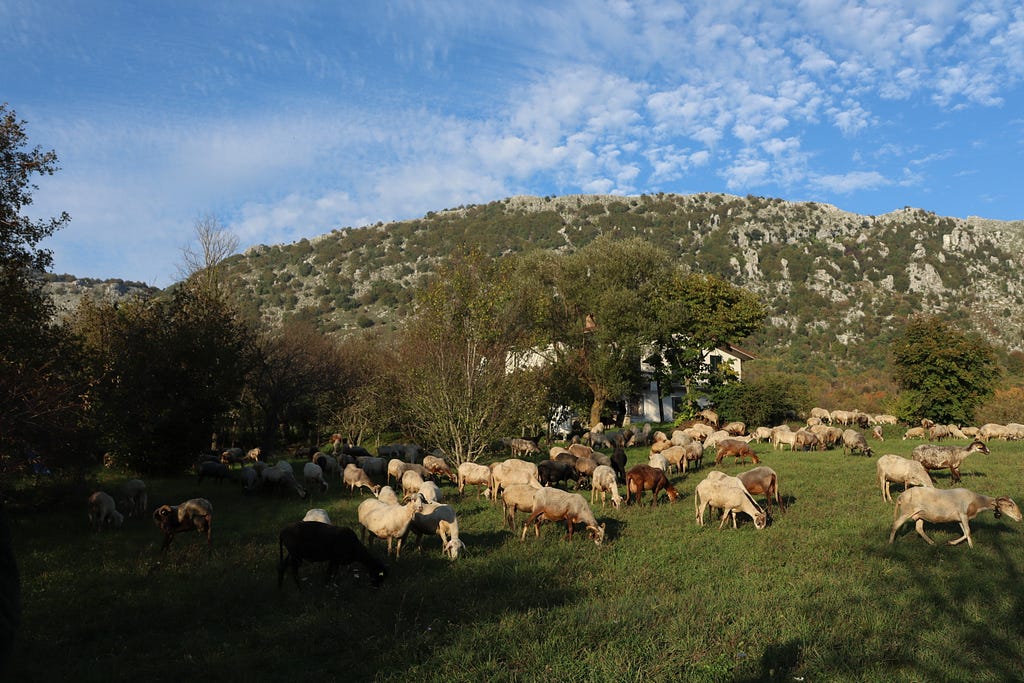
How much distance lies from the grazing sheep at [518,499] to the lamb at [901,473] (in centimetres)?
969

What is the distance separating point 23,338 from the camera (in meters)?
16.6

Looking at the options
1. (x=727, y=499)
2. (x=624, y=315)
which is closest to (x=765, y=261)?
(x=624, y=315)

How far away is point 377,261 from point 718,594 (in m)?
133

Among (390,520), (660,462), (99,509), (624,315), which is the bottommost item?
(660,462)

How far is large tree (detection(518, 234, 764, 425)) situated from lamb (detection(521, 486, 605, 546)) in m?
27.0

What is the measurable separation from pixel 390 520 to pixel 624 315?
3466 centimetres

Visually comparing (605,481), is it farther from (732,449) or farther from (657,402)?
(657,402)

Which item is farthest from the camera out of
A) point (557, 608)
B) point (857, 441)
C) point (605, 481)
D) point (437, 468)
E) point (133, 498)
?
point (857, 441)

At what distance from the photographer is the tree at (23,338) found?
45.9 feet

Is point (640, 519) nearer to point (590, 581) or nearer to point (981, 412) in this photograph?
point (590, 581)

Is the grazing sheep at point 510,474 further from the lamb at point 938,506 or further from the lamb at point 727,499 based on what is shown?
the lamb at point 938,506

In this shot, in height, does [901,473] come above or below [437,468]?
above

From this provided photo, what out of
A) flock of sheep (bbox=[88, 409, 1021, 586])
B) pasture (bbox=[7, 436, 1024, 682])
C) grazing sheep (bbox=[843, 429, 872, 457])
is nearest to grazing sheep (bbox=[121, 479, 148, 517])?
flock of sheep (bbox=[88, 409, 1021, 586])

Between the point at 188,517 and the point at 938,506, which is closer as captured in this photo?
the point at 938,506
